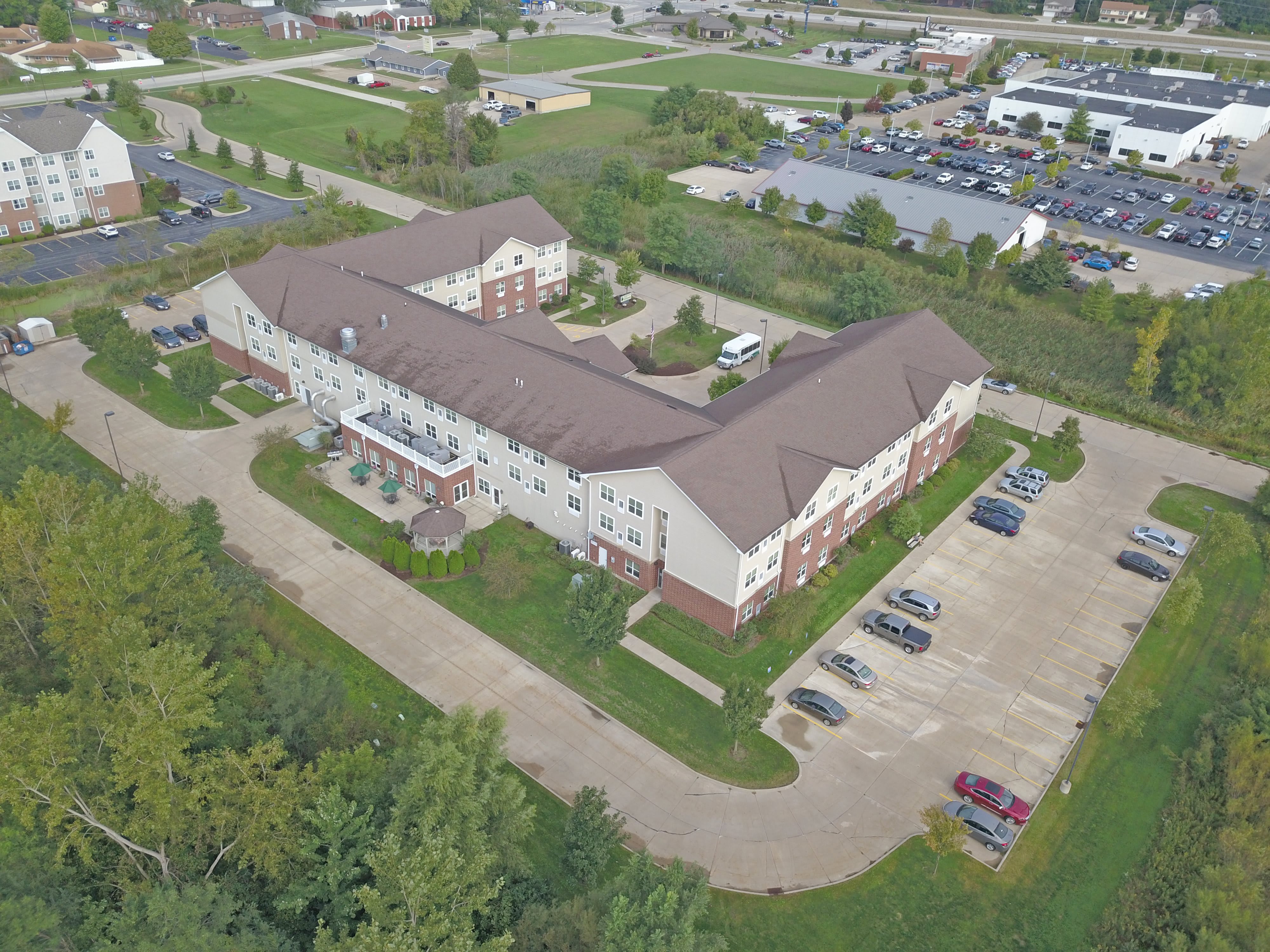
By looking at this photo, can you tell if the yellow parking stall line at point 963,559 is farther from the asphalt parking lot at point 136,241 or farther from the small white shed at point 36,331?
the asphalt parking lot at point 136,241

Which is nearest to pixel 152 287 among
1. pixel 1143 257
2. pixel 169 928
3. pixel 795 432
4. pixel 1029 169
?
pixel 795 432

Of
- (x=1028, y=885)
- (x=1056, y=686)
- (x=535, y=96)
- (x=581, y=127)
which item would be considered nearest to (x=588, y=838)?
(x=1028, y=885)

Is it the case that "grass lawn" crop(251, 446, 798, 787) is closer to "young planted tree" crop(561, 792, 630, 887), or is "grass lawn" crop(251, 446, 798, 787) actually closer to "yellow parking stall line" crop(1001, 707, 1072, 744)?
"young planted tree" crop(561, 792, 630, 887)

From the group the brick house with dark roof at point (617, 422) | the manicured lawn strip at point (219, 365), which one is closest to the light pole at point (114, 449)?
the manicured lawn strip at point (219, 365)

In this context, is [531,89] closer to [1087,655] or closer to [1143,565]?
[1143,565]

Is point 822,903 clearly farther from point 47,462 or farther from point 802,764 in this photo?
point 47,462

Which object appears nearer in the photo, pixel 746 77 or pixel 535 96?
pixel 535 96
